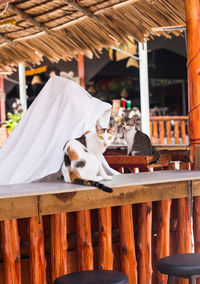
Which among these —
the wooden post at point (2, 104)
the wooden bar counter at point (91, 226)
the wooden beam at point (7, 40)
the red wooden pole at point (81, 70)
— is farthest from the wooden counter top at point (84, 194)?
the wooden post at point (2, 104)

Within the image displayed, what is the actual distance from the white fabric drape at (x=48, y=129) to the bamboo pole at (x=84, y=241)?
0.30m

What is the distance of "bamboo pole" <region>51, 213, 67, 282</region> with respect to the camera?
2607 millimetres

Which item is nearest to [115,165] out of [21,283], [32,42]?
[21,283]

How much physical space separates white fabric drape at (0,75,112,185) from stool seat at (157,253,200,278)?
31.9 inches

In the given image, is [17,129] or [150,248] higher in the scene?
[17,129]

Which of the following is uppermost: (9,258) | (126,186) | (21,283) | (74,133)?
(74,133)

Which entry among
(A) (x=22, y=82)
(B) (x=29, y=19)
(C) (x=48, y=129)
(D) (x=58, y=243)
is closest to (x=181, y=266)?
(D) (x=58, y=243)

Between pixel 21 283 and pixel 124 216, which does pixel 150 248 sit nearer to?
pixel 124 216

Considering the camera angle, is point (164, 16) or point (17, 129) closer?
point (17, 129)

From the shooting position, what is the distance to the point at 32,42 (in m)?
6.14

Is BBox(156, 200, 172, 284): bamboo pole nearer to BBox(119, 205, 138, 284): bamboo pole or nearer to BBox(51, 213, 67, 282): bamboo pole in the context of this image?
BBox(119, 205, 138, 284): bamboo pole

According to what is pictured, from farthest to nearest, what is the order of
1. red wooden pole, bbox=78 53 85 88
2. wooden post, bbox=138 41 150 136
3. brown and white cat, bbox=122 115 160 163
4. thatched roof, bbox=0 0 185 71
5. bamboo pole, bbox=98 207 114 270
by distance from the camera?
red wooden pole, bbox=78 53 85 88
wooden post, bbox=138 41 150 136
thatched roof, bbox=0 0 185 71
brown and white cat, bbox=122 115 160 163
bamboo pole, bbox=98 207 114 270

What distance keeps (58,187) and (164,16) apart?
97.0 inches

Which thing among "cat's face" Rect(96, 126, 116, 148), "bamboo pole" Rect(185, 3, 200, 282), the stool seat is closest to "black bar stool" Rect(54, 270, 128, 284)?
the stool seat
